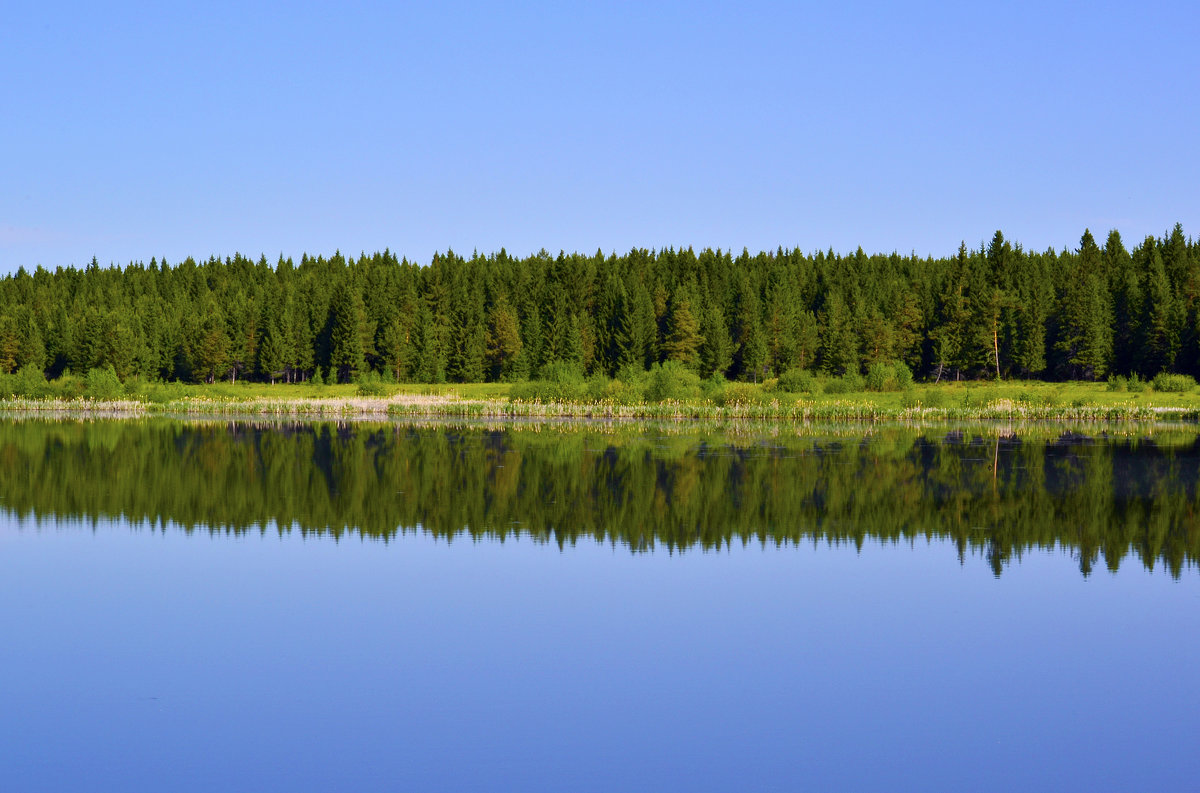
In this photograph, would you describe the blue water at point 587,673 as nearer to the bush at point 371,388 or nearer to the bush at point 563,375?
the bush at point 563,375

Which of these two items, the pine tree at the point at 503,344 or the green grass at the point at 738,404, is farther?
the pine tree at the point at 503,344

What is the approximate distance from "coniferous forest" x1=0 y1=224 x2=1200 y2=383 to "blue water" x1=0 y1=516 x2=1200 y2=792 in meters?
72.5

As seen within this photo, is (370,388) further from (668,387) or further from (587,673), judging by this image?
(587,673)

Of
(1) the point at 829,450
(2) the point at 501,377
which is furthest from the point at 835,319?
(1) the point at 829,450

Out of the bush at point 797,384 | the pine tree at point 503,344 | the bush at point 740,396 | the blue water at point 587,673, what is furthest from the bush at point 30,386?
the blue water at point 587,673

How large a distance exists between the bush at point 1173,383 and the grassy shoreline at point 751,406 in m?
0.68

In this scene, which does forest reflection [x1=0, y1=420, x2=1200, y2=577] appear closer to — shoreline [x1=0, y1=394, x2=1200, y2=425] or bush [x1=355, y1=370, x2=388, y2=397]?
shoreline [x1=0, y1=394, x2=1200, y2=425]

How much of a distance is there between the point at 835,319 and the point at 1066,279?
18924mm

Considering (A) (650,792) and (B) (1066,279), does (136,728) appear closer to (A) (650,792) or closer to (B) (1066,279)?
(A) (650,792)

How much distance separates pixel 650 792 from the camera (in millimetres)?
8906

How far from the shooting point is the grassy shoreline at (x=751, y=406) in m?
64.7

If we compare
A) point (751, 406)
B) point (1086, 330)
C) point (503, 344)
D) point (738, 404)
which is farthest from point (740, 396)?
point (503, 344)

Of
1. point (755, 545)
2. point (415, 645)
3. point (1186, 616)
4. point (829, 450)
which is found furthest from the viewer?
point (829, 450)

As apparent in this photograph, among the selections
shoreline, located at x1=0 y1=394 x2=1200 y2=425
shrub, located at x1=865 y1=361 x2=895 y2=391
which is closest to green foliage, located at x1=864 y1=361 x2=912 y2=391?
shrub, located at x1=865 y1=361 x2=895 y2=391
